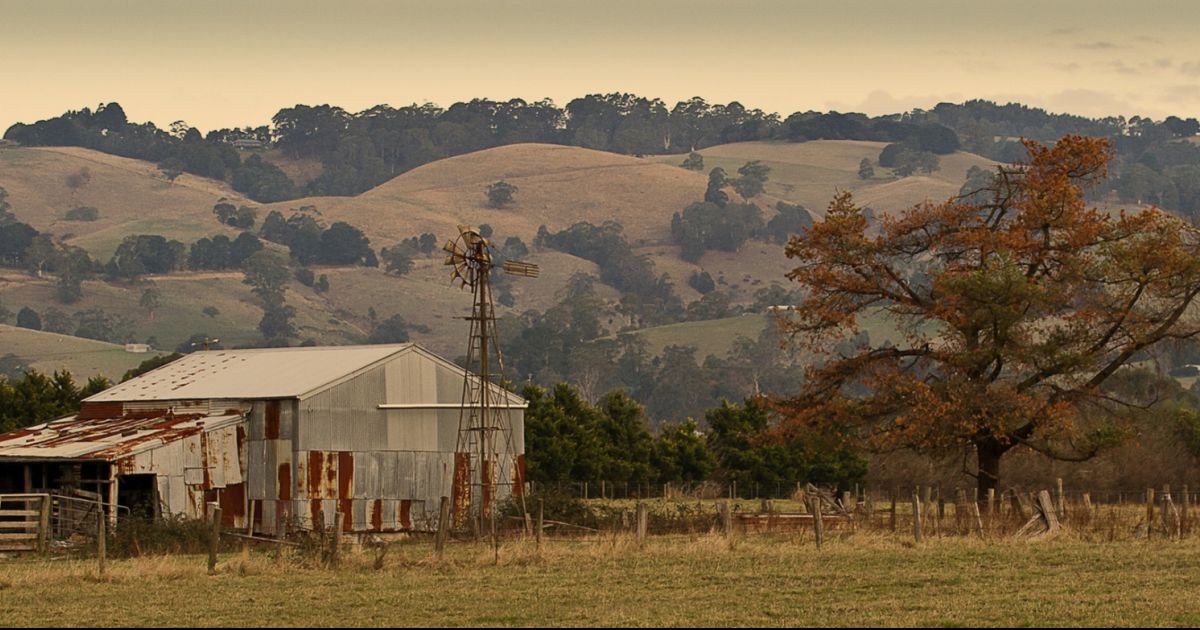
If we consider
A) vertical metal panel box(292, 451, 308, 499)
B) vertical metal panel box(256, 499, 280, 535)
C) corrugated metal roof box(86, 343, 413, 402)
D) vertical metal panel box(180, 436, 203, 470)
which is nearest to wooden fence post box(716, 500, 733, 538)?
vertical metal panel box(292, 451, 308, 499)

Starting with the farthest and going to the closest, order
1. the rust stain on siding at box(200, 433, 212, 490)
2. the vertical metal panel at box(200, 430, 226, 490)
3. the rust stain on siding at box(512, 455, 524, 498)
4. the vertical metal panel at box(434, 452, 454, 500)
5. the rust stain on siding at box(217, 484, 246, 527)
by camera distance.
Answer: the rust stain on siding at box(512, 455, 524, 498), the vertical metal panel at box(434, 452, 454, 500), the rust stain on siding at box(217, 484, 246, 527), the vertical metal panel at box(200, 430, 226, 490), the rust stain on siding at box(200, 433, 212, 490)

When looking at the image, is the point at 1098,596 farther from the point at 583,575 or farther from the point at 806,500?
the point at 806,500

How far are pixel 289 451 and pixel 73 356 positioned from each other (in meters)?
143

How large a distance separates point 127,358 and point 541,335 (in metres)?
42.4

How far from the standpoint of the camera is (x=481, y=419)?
2181 inches

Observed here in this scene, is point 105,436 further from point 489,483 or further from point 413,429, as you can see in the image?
point 489,483

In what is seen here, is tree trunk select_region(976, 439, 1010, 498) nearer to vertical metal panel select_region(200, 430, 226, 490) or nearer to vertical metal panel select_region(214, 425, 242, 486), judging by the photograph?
vertical metal panel select_region(214, 425, 242, 486)

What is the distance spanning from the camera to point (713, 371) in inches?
6919

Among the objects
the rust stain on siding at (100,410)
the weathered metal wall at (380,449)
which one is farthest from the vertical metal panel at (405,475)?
the rust stain on siding at (100,410)

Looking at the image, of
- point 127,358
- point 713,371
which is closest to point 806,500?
point 713,371

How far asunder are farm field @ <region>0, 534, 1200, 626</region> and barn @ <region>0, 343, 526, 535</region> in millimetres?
12706

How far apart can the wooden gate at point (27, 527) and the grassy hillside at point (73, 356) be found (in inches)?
5264

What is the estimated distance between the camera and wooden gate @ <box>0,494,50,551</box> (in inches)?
1720

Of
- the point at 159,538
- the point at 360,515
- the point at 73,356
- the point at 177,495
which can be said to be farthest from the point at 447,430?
the point at 73,356
